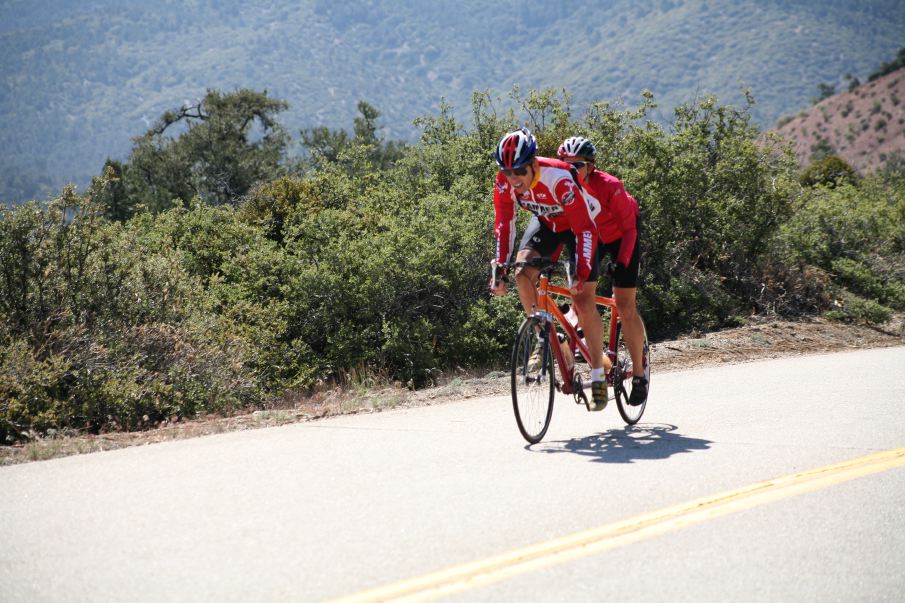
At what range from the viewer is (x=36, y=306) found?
1049cm

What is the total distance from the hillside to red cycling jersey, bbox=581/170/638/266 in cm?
9200

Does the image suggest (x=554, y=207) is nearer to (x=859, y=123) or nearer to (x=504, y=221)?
(x=504, y=221)

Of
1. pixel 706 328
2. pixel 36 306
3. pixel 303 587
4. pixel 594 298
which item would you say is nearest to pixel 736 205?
pixel 706 328

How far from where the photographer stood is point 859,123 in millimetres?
108000

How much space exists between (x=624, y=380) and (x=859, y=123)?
112 m

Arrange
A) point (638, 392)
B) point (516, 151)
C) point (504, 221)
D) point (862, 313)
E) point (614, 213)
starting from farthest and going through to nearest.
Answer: point (862, 313)
point (638, 392)
point (614, 213)
point (504, 221)
point (516, 151)

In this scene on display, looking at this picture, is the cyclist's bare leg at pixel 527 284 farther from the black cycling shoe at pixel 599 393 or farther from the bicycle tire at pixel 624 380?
the bicycle tire at pixel 624 380

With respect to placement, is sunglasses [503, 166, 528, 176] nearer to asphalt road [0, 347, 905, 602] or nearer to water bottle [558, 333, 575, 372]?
water bottle [558, 333, 575, 372]

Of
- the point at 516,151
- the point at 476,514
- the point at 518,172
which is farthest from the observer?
the point at 518,172

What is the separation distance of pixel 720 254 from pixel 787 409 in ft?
33.5

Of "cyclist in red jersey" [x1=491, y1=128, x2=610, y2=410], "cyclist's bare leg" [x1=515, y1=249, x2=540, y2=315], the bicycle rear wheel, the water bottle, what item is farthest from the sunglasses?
the water bottle

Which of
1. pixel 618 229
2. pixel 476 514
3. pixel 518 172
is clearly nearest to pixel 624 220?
pixel 618 229

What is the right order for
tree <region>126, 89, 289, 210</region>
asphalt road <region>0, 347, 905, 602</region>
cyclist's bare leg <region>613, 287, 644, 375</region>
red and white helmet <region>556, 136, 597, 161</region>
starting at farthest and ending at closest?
tree <region>126, 89, 289, 210</region> < cyclist's bare leg <region>613, 287, 644, 375</region> < red and white helmet <region>556, 136, 597, 161</region> < asphalt road <region>0, 347, 905, 602</region>

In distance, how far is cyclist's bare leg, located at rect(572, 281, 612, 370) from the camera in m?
7.11
